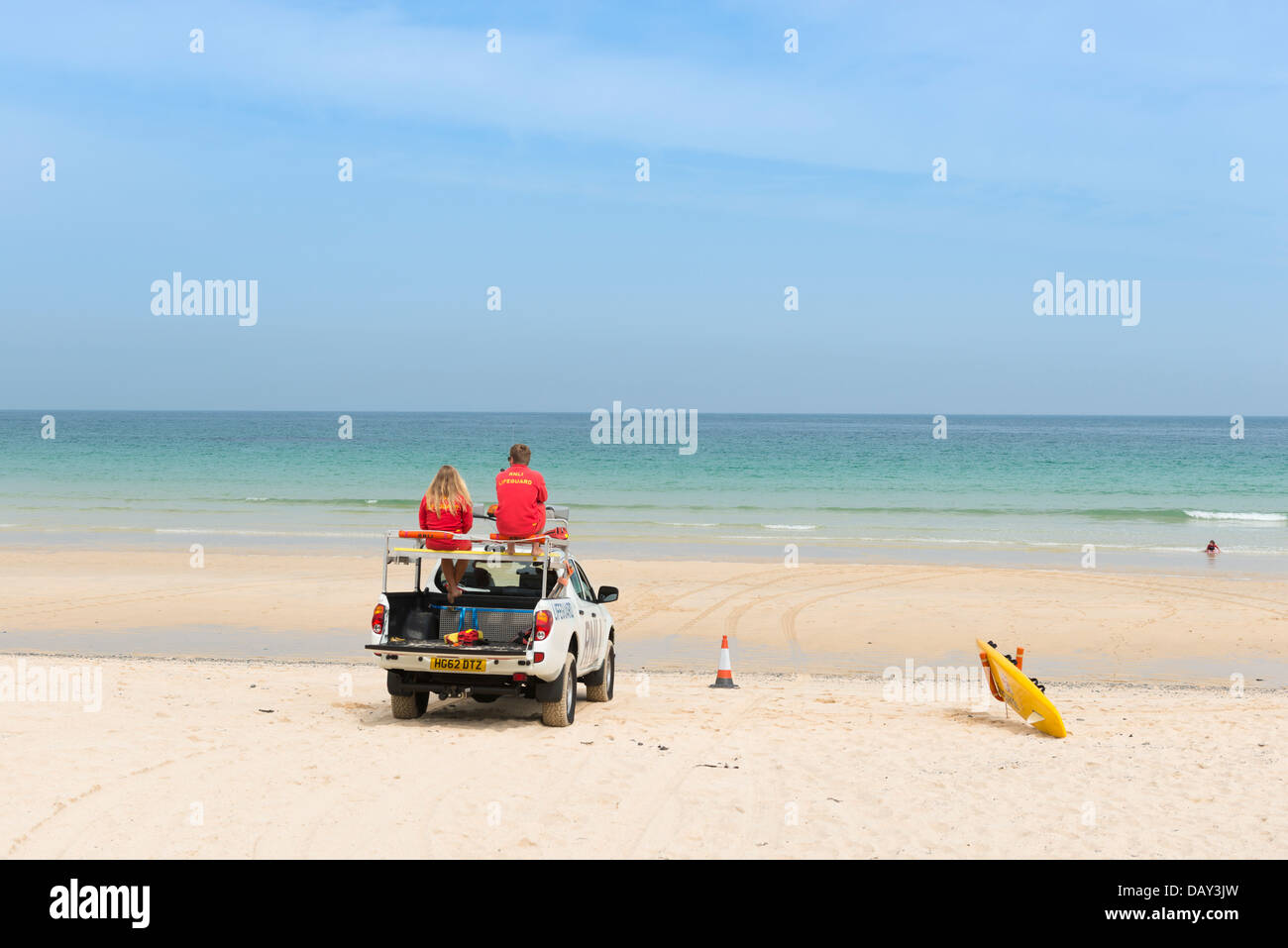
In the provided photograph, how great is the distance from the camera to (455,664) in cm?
930

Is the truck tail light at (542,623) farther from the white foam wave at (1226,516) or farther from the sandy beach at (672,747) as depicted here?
the white foam wave at (1226,516)

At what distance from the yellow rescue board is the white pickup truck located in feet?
12.5

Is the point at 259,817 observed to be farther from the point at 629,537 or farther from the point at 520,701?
the point at 629,537

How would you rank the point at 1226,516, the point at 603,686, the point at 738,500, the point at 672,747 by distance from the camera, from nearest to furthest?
the point at 672,747, the point at 603,686, the point at 1226,516, the point at 738,500

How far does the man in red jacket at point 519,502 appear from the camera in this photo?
9945 millimetres

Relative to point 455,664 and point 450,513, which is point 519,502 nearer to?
point 450,513

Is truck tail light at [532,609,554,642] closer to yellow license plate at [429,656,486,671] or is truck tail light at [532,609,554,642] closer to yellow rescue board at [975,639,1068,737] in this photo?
yellow license plate at [429,656,486,671]

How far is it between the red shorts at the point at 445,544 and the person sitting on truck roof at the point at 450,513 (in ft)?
0.16

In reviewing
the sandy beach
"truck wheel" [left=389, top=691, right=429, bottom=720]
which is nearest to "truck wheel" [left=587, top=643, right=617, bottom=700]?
the sandy beach

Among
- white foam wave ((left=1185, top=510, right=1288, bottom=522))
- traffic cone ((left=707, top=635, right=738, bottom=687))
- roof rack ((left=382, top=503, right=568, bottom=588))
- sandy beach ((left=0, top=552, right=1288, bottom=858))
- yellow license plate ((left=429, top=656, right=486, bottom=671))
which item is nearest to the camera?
sandy beach ((left=0, top=552, right=1288, bottom=858))

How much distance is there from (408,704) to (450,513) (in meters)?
1.76

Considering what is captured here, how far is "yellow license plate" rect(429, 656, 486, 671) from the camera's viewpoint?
30.4 ft

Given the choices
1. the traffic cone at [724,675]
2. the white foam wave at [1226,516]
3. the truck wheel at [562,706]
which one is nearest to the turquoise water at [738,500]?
the white foam wave at [1226,516]

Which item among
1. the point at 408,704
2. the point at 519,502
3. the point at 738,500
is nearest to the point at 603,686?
the point at 408,704
